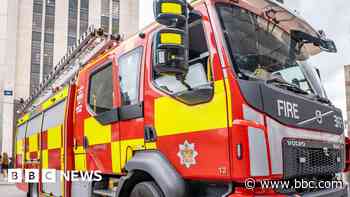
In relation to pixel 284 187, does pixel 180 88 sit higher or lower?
higher

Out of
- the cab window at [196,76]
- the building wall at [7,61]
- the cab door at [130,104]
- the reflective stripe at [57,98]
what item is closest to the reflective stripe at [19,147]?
the reflective stripe at [57,98]

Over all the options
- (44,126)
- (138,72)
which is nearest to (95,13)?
(44,126)

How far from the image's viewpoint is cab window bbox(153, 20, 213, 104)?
10.5 feet

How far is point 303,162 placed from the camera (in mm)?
3191

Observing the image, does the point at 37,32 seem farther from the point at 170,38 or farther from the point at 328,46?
the point at 170,38


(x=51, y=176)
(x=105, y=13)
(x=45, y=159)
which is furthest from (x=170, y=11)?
(x=105, y=13)

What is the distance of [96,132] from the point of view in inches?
188

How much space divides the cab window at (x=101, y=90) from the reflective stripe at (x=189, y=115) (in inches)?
42.3

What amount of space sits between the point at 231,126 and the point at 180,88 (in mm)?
728

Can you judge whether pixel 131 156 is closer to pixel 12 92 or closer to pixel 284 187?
pixel 284 187

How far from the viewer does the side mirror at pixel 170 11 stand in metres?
3.05

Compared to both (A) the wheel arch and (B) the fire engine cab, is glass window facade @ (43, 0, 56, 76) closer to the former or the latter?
(B) the fire engine cab

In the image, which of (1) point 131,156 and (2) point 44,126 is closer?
(1) point 131,156

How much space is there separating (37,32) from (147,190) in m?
29.5
